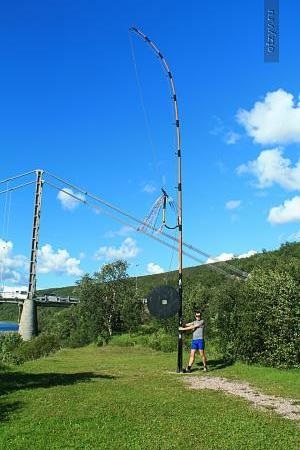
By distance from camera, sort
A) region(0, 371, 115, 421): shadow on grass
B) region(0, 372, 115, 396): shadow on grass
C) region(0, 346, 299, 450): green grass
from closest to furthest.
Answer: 1. region(0, 346, 299, 450): green grass
2. region(0, 371, 115, 421): shadow on grass
3. region(0, 372, 115, 396): shadow on grass

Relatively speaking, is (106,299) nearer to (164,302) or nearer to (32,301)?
(32,301)

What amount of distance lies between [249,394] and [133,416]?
3.76 meters

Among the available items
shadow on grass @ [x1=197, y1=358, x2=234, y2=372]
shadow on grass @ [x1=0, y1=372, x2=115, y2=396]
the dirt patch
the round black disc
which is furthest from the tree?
the dirt patch

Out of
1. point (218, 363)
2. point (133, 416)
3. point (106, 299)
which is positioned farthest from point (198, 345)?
point (106, 299)

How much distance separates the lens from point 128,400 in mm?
11492

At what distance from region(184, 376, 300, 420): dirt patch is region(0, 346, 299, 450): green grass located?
332 millimetres

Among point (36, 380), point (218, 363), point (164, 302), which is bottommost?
point (36, 380)

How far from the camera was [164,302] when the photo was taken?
17953 mm

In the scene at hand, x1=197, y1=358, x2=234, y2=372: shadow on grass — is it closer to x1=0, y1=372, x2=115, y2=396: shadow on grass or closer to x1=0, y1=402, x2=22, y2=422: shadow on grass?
x1=0, y1=372, x2=115, y2=396: shadow on grass

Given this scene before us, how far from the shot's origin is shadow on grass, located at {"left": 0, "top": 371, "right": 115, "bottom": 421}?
1339 centimetres

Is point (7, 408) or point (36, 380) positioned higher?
point (36, 380)

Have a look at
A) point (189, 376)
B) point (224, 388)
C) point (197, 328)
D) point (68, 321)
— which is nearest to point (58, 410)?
point (224, 388)

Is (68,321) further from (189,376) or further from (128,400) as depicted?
(128,400)

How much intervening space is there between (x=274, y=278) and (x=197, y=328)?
10.4 ft
